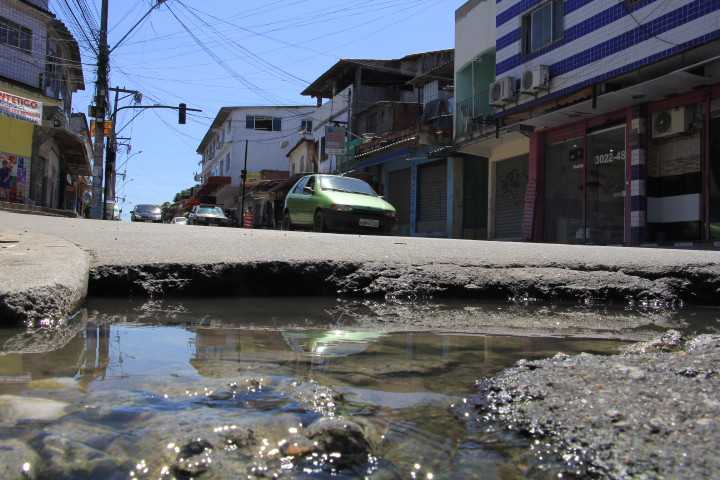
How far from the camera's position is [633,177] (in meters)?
12.2

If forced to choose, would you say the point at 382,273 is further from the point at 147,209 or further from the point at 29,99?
the point at 147,209

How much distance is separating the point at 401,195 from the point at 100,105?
1180cm

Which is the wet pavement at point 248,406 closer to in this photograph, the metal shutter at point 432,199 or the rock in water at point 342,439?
the rock in water at point 342,439

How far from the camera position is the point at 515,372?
1926 millimetres

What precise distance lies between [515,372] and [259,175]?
142 feet

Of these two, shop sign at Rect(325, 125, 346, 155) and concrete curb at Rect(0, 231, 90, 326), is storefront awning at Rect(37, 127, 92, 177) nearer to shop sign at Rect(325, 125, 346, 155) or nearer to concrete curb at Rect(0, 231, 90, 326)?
shop sign at Rect(325, 125, 346, 155)

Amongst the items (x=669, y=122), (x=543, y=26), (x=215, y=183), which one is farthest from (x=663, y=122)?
(x=215, y=183)

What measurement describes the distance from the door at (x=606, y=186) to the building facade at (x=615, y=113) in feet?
0.09

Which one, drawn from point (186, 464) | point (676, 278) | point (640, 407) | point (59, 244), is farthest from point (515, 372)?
point (59, 244)

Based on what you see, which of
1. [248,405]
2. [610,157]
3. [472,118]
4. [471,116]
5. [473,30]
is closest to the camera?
[248,405]

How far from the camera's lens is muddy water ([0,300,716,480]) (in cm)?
120

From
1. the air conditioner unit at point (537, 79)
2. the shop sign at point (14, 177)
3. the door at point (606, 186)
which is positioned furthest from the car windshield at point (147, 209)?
the door at point (606, 186)

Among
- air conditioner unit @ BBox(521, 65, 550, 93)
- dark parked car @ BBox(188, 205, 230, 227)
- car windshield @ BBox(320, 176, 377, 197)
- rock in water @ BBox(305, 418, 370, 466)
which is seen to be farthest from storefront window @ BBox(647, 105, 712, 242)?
dark parked car @ BBox(188, 205, 230, 227)

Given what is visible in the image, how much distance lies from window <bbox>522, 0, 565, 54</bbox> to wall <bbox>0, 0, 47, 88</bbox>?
17.3 m
